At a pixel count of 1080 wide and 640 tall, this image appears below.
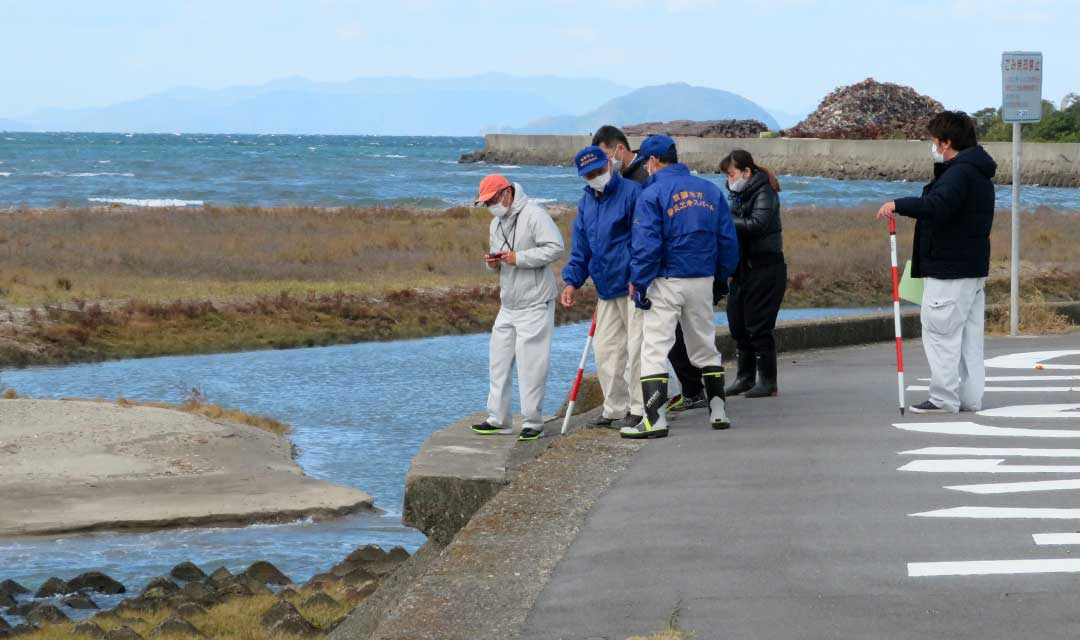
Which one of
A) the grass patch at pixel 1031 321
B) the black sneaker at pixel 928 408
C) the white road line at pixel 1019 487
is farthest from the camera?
the grass patch at pixel 1031 321

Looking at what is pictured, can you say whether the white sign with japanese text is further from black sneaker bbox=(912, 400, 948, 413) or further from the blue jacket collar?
the blue jacket collar

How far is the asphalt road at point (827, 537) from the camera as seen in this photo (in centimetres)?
512

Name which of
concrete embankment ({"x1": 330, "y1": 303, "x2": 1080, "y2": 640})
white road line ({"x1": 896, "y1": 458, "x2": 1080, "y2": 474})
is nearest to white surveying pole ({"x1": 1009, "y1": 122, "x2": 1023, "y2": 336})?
concrete embankment ({"x1": 330, "y1": 303, "x2": 1080, "y2": 640})

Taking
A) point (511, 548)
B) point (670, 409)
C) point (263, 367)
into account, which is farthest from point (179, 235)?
point (511, 548)

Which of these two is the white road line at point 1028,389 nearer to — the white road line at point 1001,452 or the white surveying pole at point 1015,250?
the white road line at point 1001,452

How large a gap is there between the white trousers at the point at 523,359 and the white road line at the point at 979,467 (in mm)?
2483

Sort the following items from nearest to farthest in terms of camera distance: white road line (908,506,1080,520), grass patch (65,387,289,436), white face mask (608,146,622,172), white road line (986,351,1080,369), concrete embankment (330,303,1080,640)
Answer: concrete embankment (330,303,1080,640) < white road line (908,506,1080,520) < white face mask (608,146,622,172) < white road line (986,351,1080,369) < grass patch (65,387,289,436)

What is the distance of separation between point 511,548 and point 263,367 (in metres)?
14.6

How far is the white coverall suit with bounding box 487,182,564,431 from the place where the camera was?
9266 mm

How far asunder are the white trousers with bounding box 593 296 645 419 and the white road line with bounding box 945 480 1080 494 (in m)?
2.29

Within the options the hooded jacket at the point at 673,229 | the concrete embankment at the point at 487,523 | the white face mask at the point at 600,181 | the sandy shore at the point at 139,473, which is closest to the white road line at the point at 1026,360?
the concrete embankment at the point at 487,523

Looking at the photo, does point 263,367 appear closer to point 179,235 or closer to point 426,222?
point 179,235

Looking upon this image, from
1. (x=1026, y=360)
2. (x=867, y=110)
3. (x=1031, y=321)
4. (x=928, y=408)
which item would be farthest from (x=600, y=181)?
(x=867, y=110)

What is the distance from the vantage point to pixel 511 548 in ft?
20.4
